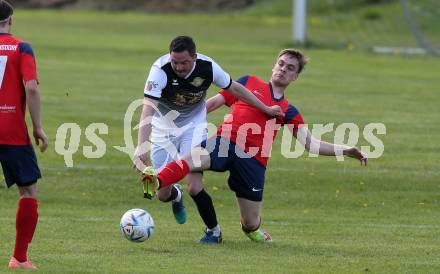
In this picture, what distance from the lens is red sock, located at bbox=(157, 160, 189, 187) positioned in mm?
10031

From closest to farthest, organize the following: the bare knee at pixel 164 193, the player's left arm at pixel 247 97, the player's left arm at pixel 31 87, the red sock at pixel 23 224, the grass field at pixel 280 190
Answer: the player's left arm at pixel 31 87 → the red sock at pixel 23 224 → the grass field at pixel 280 190 → the player's left arm at pixel 247 97 → the bare knee at pixel 164 193

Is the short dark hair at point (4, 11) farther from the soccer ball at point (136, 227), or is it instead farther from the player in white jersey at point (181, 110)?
the soccer ball at point (136, 227)

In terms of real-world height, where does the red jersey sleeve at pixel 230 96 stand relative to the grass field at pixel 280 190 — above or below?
above

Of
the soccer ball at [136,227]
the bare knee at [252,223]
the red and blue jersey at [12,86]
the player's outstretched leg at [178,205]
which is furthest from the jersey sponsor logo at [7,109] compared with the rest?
the bare knee at [252,223]

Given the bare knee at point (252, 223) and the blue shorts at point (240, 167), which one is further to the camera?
the bare knee at point (252, 223)

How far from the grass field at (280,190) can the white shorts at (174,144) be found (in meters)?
0.83

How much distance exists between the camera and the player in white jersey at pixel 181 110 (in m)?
10.2

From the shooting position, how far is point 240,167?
10984 mm

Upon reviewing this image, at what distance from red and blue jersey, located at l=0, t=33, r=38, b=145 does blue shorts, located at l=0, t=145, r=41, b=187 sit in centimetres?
7

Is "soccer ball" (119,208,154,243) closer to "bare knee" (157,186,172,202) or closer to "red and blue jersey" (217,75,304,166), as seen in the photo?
"bare knee" (157,186,172,202)

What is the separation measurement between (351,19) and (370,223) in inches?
1334

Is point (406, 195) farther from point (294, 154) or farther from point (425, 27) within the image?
point (425, 27)

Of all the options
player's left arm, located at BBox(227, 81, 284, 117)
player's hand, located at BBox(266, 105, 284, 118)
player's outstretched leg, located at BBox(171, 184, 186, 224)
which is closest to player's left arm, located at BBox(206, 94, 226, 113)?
player's left arm, located at BBox(227, 81, 284, 117)

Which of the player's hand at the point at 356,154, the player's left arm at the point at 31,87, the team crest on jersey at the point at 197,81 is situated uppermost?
the player's left arm at the point at 31,87
